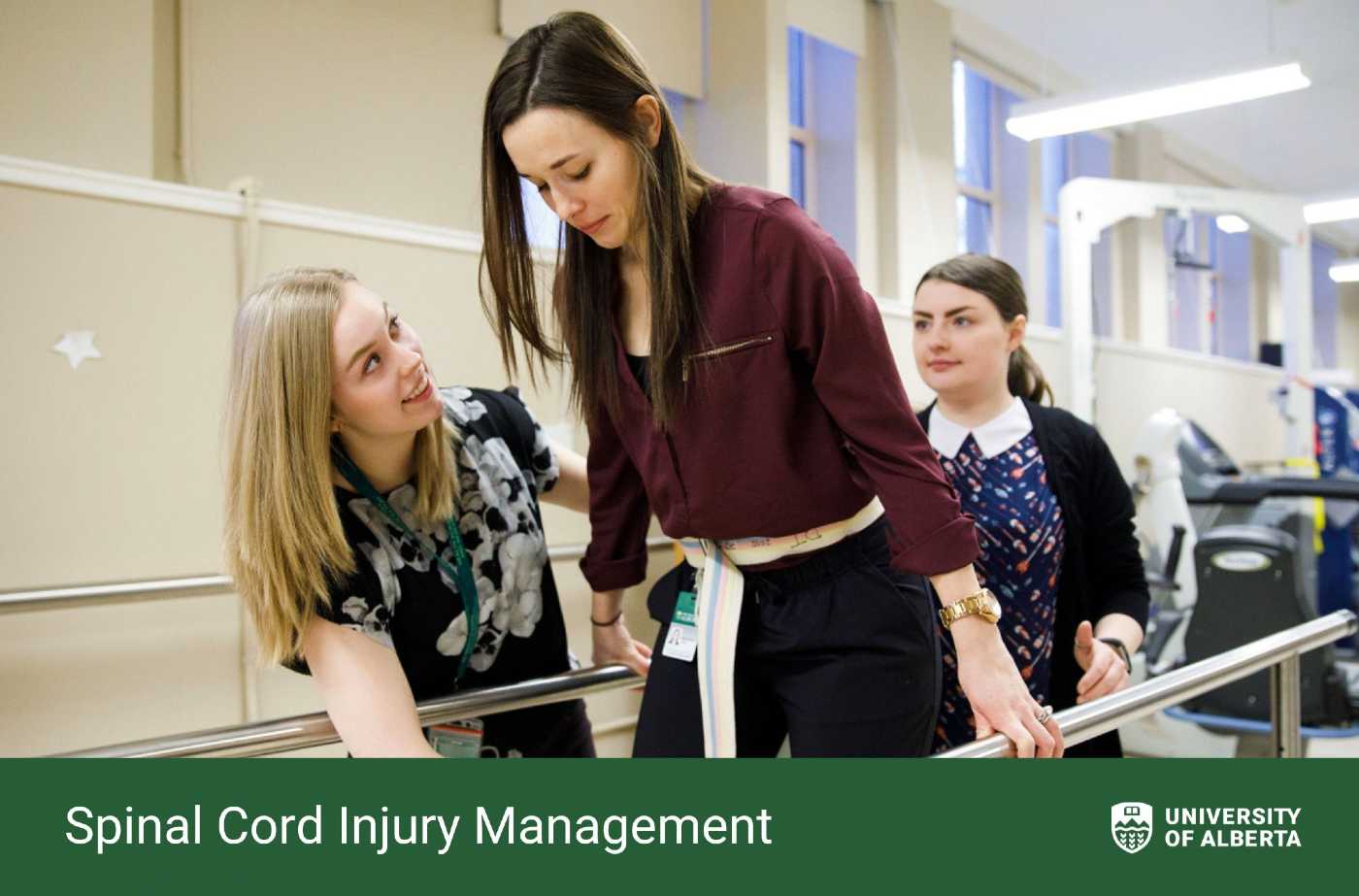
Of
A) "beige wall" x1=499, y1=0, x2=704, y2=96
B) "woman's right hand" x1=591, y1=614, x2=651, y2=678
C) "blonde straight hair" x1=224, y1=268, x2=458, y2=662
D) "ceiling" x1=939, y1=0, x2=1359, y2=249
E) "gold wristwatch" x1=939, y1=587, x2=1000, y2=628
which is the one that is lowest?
"woman's right hand" x1=591, y1=614, x2=651, y2=678

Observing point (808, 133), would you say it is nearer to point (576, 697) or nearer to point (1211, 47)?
point (1211, 47)

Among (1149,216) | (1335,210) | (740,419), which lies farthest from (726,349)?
(1335,210)

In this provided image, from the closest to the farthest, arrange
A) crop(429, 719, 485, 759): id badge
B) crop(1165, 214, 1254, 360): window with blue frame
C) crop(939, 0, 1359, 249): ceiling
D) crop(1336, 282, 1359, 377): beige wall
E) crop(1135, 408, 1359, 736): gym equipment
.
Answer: crop(429, 719, 485, 759): id badge < crop(1135, 408, 1359, 736): gym equipment < crop(939, 0, 1359, 249): ceiling < crop(1165, 214, 1254, 360): window with blue frame < crop(1336, 282, 1359, 377): beige wall

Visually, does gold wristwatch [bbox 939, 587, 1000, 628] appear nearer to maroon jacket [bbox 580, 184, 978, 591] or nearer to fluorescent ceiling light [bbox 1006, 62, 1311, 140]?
maroon jacket [bbox 580, 184, 978, 591]

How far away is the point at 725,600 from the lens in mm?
1181

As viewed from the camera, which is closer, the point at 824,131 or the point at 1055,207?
the point at 824,131

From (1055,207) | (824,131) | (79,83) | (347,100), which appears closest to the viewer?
(79,83)

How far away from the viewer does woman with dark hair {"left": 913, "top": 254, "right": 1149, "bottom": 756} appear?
159 centimetres

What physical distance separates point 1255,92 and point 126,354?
4.54 m

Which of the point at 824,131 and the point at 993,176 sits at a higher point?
the point at 993,176

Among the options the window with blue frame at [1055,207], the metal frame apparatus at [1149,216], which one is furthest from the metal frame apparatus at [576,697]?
the window with blue frame at [1055,207]

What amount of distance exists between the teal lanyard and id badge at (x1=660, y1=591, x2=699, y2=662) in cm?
26

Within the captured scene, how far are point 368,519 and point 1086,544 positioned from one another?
1.08 metres

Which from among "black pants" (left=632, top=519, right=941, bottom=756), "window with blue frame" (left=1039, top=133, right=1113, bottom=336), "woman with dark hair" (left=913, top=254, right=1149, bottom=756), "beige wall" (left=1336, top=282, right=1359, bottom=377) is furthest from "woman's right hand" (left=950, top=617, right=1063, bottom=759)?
"beige wall" (left=1336, top=282, right=1359, bottom=377)
